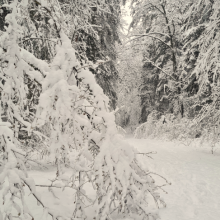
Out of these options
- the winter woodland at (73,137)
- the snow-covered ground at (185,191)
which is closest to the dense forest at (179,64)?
the winter woodland at (73,137)

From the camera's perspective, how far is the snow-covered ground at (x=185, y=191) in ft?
9.35

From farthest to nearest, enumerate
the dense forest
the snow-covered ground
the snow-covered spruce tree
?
the dense forest, the snow-covered ground, the snow-covered spruce tree

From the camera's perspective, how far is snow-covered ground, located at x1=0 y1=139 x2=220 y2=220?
9.35 ft

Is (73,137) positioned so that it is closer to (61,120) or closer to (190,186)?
→ (61,120)

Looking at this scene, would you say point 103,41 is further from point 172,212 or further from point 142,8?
point 172,212

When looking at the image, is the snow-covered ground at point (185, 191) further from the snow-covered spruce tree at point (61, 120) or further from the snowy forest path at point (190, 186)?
the snow-covered spruce tree at point (61, 120)

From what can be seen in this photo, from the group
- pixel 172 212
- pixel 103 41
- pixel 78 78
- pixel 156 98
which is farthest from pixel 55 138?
pixel 156 98

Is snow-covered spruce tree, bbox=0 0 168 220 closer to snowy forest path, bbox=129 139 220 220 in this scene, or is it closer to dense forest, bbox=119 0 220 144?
snowy forest path, bbox=129 139 220 220

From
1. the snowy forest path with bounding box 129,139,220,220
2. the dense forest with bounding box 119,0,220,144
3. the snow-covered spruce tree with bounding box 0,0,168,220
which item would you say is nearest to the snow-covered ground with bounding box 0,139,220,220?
the snowy forest path with bounding box 129,139,220,220

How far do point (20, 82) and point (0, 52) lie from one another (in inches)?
13.3

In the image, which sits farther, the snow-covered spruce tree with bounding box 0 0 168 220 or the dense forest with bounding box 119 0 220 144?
the dense forest with bounding box 119 0 220 144

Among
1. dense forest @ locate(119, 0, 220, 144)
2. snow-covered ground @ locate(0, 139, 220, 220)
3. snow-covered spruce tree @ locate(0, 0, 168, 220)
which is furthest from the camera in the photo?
dense forest @ locate(119, 0, 220, 144)

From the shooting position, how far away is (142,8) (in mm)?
9789

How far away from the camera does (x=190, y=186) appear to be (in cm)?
409
